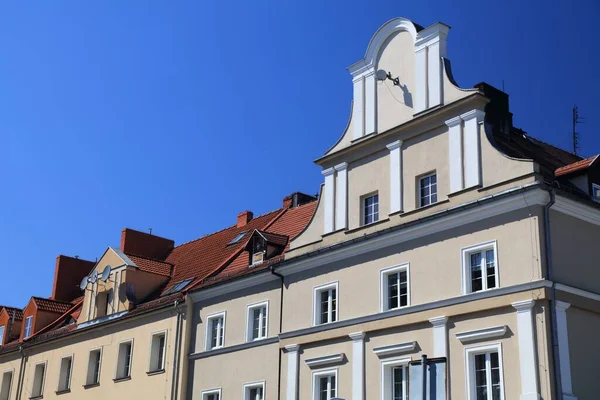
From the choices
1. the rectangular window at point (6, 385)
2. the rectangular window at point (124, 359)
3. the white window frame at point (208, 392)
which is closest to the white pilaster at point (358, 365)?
the white window frame at point (208, 392)

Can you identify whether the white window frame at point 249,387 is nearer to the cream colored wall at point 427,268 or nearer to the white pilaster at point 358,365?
the cream colored wall at point 427,268

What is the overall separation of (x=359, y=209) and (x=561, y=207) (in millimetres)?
7728

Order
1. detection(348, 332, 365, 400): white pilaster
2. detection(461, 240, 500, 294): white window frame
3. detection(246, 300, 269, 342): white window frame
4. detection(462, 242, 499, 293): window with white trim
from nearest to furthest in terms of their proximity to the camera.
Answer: detection(461, 240, 500, 294): white window frame
detection(462, 242, 499, 293): window with white trim
detection(348, 332, 365, 400): white pilaster
detection(246, 300, 269, 342): white window frame

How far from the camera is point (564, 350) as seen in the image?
23547 millimetres

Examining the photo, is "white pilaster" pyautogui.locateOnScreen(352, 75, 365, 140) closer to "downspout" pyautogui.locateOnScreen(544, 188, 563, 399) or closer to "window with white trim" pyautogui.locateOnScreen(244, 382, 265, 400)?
"downspout" pyautogui.locateOnScreen(544, 188, 563, 399)

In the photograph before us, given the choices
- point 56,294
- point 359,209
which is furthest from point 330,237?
point 56,294

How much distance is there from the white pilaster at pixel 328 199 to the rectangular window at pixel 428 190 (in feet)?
14.0

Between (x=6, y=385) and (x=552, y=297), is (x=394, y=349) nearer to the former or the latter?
(x=552, y=297)

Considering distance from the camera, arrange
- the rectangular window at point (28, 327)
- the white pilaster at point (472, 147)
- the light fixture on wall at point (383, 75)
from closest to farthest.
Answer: the white pilaster at point (472, 147) → the light fixture on wall at point (383, 75) → the rectangular window at point (28, 327)

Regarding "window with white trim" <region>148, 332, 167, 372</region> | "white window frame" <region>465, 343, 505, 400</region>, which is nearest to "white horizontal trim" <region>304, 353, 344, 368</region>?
"white window frame" <region>465, 343, 505, 400</region>

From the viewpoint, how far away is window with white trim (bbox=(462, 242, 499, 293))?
25.4m

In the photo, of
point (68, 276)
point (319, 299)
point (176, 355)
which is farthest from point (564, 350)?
point (68, 276)

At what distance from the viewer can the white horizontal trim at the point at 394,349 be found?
2694 centimetres

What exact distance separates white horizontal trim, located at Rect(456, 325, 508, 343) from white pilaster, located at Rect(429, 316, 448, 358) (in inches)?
19.6
